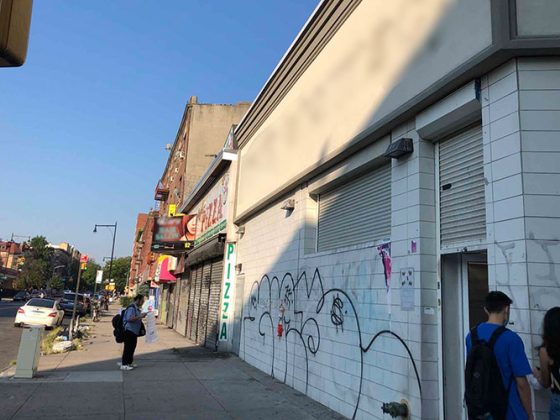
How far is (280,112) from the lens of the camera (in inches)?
460

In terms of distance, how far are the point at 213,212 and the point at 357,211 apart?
11.9 meters

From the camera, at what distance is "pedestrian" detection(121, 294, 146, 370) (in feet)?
36.1

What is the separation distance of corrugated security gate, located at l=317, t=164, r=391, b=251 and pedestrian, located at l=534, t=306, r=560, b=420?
3.15 meters

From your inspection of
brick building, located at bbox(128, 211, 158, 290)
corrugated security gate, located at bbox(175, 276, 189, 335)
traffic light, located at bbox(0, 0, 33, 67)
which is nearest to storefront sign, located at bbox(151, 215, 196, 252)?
corrugated security gate, located at bbox(175, 276, 189, 335)

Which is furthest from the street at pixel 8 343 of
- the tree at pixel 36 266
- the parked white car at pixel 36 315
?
the tree at pixel 36 266

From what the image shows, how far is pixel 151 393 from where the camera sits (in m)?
8.48

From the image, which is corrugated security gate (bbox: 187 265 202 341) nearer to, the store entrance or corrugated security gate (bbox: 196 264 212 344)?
corrugated security gate (bbox: 196 264 212 344)

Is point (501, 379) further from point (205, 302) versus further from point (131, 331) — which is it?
point (205, 302)

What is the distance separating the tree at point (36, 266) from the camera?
93375mm

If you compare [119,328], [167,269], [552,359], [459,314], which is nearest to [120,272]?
[167,269]

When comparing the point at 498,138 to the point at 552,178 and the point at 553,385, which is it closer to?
the point at 552,178

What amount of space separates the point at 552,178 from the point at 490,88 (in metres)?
1.16

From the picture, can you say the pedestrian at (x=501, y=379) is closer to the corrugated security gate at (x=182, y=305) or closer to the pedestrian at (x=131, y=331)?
the pedestrian at (x=131, y=331)

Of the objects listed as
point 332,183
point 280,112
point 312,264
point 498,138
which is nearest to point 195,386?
point 312,264
